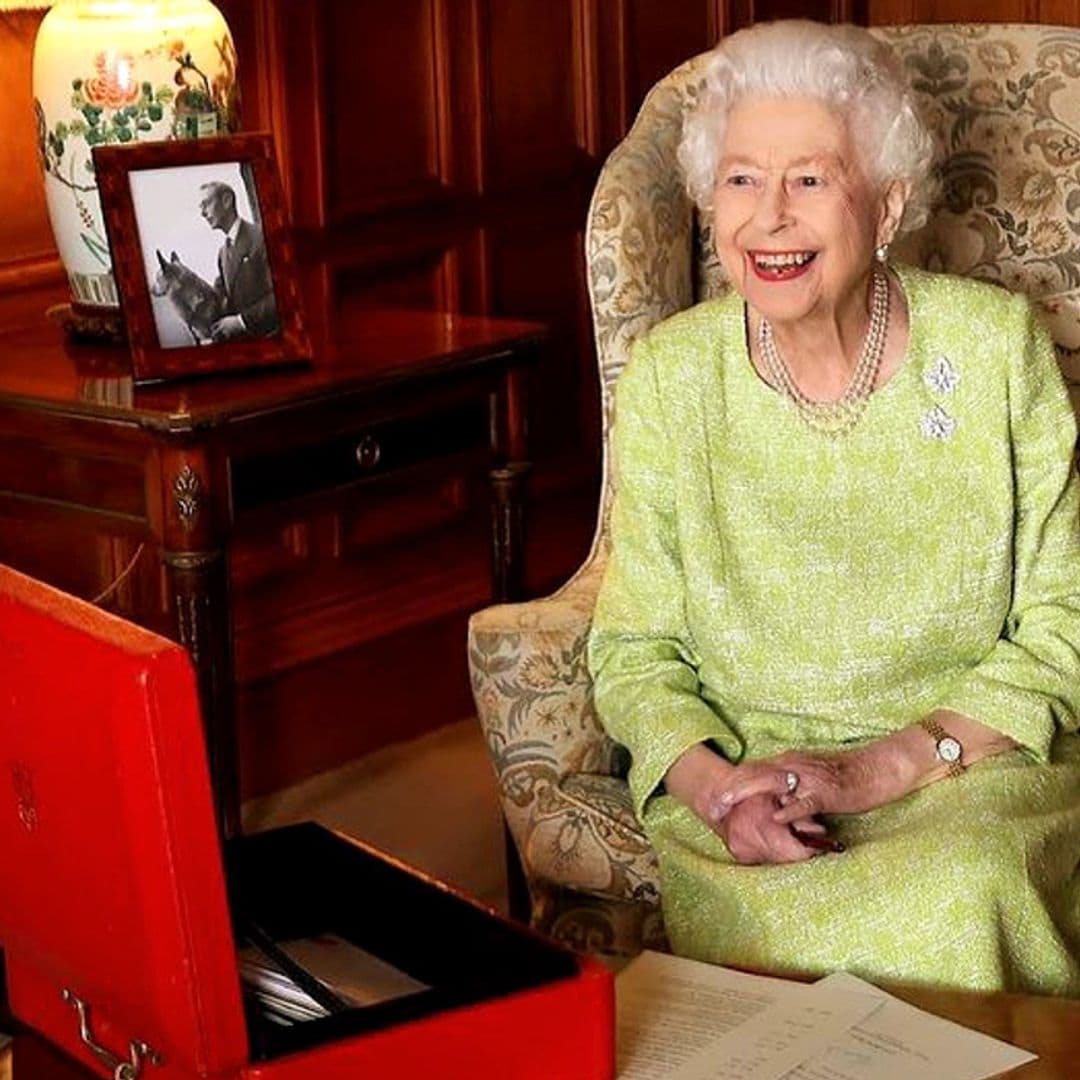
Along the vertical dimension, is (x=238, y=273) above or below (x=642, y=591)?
above

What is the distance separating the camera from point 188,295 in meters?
2.57

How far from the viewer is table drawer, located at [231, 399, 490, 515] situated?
8.29 ft

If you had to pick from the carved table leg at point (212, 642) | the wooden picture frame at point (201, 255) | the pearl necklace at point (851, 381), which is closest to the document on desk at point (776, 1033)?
the pearl necklace at point (851, 381)

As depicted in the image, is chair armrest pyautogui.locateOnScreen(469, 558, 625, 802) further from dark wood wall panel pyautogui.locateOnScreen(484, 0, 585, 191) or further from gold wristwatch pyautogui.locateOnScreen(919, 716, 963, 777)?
dark wood wall panel pyautogui.locateOnScreen(484, 0, 585, 191)

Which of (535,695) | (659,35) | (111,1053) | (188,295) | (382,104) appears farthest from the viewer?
(659,35)

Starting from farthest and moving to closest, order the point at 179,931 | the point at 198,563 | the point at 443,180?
the point at 443,180, the point at 198,563, the point at 179,931

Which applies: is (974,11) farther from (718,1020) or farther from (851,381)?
(718,1020)

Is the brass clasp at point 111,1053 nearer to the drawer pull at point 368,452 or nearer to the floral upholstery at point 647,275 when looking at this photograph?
the floral upholstery at point 647,275

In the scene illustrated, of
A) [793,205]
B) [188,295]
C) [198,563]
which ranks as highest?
[793,205]

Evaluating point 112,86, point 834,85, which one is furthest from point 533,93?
point 834,85

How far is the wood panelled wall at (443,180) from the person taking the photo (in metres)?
3.53

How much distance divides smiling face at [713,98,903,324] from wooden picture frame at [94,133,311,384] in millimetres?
605

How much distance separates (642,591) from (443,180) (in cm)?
166

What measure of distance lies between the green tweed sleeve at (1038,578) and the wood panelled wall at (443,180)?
1321 mm
